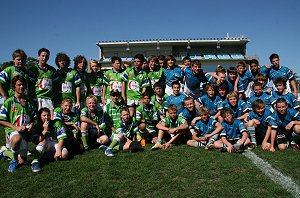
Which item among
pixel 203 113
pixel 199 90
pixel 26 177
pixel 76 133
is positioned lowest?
pixel 26 177

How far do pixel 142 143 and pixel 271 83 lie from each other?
146 inches

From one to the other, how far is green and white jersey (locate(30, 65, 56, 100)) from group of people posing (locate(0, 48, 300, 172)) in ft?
0.06

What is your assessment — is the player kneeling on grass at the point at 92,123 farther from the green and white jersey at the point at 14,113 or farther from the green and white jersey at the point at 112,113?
the green and white jersey at the point at 14,113

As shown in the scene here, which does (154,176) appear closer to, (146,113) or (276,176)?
(276,176)

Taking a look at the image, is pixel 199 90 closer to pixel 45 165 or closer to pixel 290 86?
pixel 290 86

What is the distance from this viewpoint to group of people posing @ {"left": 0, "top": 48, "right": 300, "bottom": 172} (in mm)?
4863

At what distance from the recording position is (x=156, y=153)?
16.8ft

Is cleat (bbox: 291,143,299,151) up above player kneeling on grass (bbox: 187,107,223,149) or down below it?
below

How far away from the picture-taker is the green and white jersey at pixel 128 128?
5720 millimetres

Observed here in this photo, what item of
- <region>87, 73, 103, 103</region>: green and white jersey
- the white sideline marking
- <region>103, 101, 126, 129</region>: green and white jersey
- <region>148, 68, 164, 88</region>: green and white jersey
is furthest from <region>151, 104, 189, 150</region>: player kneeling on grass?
<region>87, 73, 103, 103</region>: green and white jersey

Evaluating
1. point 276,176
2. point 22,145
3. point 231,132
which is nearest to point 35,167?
point 22,145

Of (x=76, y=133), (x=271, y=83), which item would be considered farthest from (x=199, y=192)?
(x=271, y=83)

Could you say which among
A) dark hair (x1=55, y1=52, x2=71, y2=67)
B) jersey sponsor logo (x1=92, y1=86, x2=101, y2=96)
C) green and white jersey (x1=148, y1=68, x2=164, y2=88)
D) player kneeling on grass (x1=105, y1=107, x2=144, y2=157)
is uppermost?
dark hair (x1=55, y1=52, x2=71, y2=67)

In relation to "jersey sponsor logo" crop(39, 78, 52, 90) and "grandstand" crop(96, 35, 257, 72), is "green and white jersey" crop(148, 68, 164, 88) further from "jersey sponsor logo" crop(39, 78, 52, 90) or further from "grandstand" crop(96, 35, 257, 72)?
"grandstand" crop(96, 35, 257, 72)
